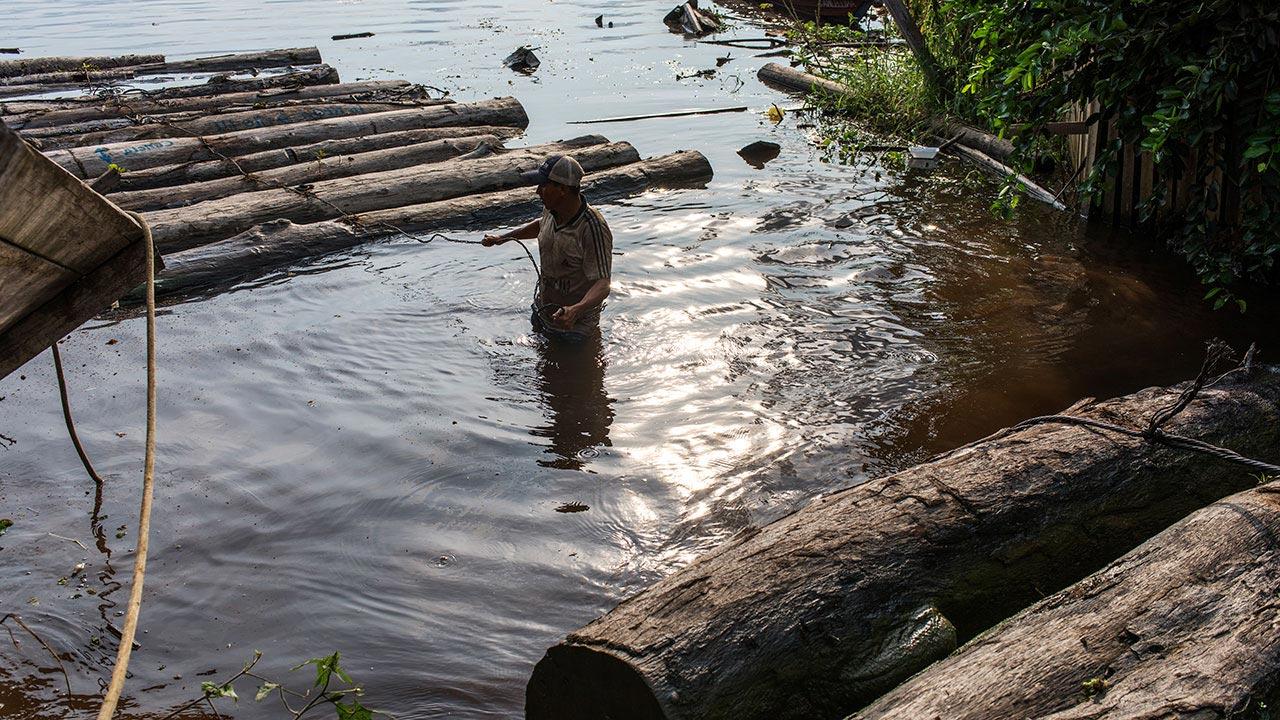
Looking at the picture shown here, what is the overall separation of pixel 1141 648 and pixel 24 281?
3.65m

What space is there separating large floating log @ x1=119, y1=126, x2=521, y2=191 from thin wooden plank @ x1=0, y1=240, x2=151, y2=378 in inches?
315

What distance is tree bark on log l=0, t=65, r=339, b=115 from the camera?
13961 mm

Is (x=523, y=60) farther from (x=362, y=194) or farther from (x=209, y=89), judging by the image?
(x=362, y=194)

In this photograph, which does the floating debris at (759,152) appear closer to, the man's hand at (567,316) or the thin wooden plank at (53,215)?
the man's hand at (567,316)

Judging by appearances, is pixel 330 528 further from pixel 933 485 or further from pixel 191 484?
pixel 933 485

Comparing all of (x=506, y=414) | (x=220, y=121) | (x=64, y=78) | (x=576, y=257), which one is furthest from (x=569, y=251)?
(x=64, y=78)

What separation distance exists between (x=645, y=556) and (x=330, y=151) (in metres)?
8.48

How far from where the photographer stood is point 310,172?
11.2 metres

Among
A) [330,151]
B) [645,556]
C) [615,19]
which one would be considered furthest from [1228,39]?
[615,19]

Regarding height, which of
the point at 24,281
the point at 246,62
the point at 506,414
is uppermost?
the point at 24,281

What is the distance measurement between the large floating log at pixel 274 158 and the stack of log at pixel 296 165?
2 cm

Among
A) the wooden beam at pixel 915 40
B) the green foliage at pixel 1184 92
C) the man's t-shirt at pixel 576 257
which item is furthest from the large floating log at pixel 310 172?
the green foliage at pixel 1184 92

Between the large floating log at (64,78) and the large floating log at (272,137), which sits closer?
the large floating log at (272,137)

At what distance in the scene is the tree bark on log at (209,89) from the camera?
45.8 ft
